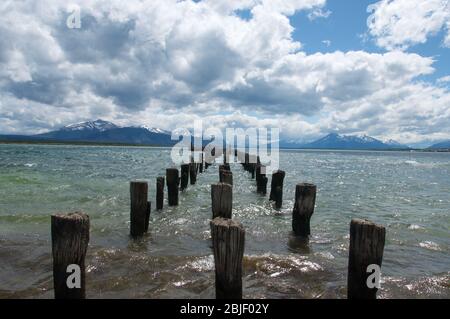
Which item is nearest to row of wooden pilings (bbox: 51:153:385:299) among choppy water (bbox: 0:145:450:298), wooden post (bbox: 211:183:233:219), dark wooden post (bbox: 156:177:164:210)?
choppy water (bbox: 0:145:450:298)

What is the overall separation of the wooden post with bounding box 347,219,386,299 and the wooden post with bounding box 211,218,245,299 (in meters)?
2.01

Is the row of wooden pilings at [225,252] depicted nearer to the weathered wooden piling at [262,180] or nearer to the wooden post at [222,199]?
the wooden post at [222,199]

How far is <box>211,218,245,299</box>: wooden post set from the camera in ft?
19.5

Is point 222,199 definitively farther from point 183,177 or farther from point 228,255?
point 183,177

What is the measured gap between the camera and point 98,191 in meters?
22.4

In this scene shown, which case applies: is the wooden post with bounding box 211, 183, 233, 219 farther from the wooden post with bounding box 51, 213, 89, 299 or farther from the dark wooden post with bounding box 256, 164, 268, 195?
the dark wooden post with bounding box 256, 164, 268, 195

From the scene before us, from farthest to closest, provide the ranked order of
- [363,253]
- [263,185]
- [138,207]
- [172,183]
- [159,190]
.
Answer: [263,185] → [172,183] → [159,190] → [138,207] → [363,253]

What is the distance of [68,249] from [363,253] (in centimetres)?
472

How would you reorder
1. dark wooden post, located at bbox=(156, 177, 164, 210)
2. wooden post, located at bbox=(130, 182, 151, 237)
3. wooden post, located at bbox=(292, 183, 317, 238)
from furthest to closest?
dark wooden post, located at bbox=(156, 177, 164, 210), wooden post, located at bbox=(130, 182, 151, 237), wooden post, located at bbox=(292, 183, 317, 238)

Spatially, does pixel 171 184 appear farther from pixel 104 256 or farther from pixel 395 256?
pixel 395 256

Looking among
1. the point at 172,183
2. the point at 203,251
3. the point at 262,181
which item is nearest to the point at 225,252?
the point at 203,251

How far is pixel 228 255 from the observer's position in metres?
6.02

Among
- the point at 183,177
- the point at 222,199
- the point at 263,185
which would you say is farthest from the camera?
the point at 183,177
